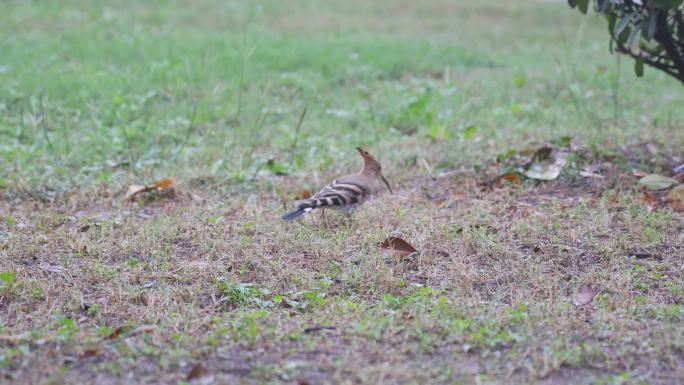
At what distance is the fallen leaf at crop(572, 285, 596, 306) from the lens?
4582 millimetres

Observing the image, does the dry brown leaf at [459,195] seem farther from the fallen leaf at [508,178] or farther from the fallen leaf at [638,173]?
the fallen leaf at [638,173]

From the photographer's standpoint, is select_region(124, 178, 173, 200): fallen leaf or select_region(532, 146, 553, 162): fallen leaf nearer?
select_region(124, 178, 173, 200): fallen leaf

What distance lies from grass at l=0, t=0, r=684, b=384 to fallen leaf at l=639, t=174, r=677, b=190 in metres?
0.13

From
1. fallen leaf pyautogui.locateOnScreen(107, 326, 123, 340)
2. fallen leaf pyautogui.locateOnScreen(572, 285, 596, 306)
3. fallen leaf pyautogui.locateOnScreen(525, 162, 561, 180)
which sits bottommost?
fallen leaf pyautogui.locateOnScreen(525, 162, 561, 180)

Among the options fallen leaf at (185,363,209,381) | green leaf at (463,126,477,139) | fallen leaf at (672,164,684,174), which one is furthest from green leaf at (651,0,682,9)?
fallen leaf at (185,363,209,381)

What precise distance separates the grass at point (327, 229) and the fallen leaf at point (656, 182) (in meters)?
0.13

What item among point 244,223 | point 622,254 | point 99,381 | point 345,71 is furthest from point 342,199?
point 345,71

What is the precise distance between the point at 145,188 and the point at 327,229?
4.93 ft

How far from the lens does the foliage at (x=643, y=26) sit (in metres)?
6.20

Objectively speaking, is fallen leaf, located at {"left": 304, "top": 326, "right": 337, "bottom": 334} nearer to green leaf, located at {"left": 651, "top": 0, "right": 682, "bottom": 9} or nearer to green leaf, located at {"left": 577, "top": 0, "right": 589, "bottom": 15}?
green leaf, located at {"left": 651, "top": 0, "right": 682, "bottom": 9}

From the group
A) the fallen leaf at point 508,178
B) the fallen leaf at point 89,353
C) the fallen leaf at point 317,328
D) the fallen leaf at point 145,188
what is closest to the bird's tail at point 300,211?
the fallen leaf at point 145,188

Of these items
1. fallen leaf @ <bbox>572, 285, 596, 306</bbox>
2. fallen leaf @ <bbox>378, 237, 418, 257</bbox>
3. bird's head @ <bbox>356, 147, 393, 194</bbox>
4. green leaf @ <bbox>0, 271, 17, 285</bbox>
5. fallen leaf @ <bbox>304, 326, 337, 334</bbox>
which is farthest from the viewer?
bird's head @ <bbox>356, 147, 393, 194</bbox>

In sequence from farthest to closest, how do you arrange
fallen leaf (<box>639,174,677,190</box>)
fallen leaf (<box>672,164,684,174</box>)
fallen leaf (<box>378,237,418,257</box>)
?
fallen leaf (<box>672,164,684,174</box>)
fallen leaf (<box>639,174,677,190</box>)
fallen leaf (<box>378,237,418,257</box>)

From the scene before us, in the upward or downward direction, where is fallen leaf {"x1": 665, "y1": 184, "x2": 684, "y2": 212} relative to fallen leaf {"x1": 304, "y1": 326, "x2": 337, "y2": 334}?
downward
